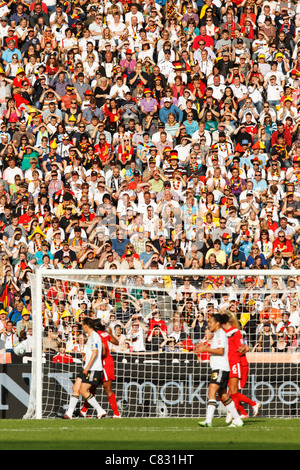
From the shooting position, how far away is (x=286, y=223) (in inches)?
851

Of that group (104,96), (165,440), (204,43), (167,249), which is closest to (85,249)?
(167,249)

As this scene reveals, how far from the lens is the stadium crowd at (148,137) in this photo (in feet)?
70.0

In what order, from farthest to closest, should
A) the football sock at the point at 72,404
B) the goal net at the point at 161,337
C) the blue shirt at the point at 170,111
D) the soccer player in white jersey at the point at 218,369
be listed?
the blue shirt at the point at 170,111 → the goal net at the point at 161,337 → the football sock at the point at 72,404 → the soccer player in white jersey at the point at 218,369

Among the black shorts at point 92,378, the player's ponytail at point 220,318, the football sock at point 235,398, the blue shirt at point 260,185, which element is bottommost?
the football sock at point 235,398

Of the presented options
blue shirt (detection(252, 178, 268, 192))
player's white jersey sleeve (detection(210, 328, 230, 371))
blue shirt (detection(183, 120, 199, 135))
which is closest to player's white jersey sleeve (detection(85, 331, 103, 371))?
player's white jersey sleeve (detection(210, 328, 230, 371))

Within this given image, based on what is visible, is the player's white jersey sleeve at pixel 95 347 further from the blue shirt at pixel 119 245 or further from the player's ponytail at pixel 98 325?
the blue shirt at pixel 119 245

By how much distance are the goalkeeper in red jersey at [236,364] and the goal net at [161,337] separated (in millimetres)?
921

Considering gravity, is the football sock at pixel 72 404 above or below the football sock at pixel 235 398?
below

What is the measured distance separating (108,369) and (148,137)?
897 cm

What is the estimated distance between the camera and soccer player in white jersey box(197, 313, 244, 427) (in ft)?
43.6

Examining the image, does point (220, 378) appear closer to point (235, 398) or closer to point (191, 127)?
point (235, 398)

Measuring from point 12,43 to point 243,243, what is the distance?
8097 mm

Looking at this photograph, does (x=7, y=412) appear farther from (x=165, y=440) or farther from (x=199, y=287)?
(x=165, y=440)

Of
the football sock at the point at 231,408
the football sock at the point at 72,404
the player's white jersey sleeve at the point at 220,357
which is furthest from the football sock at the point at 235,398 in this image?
the football sock at the point at 72,404
